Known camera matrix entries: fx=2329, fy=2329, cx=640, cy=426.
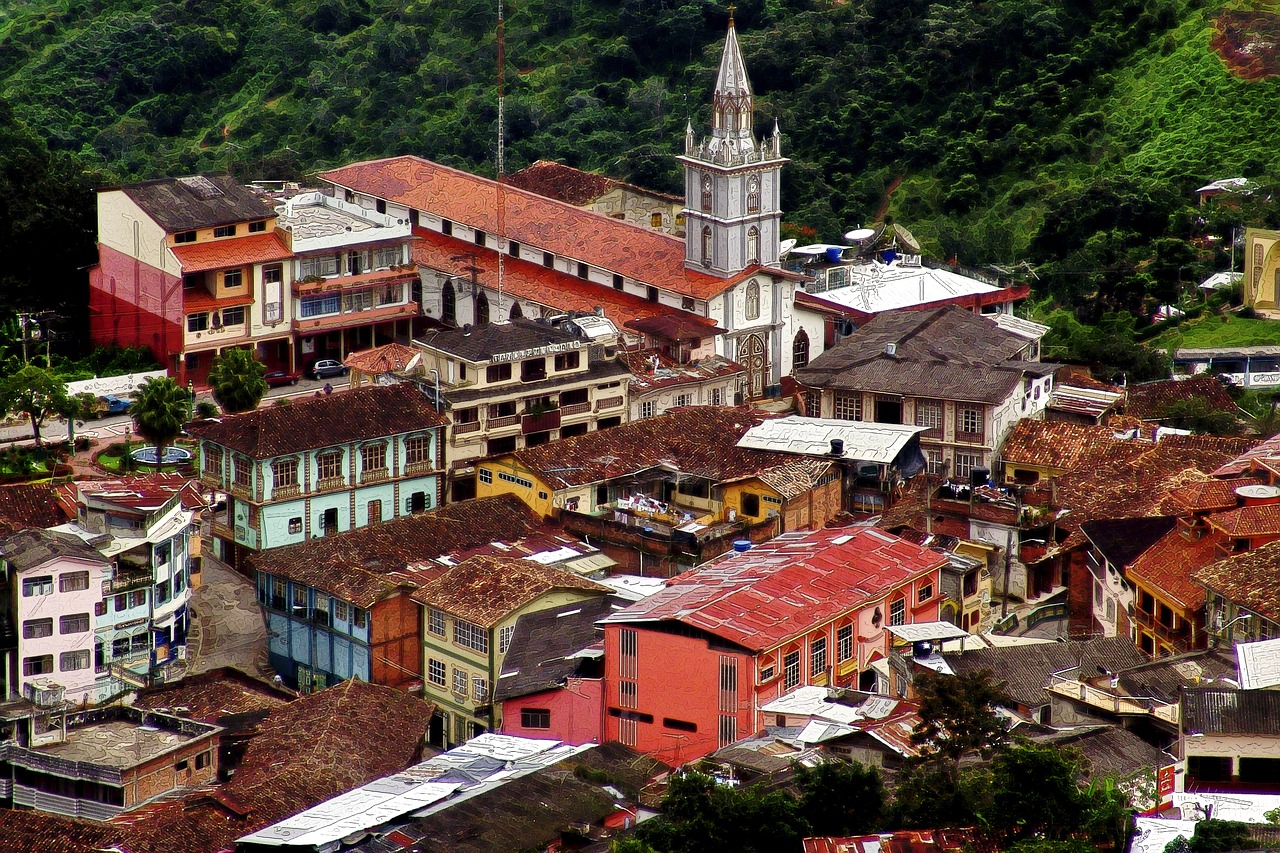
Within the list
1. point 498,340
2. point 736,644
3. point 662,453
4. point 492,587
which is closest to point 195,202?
point 498,340

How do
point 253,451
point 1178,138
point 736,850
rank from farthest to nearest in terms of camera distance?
point 1178,138, point 253,451, point 736,850

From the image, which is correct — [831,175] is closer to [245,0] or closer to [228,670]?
[245,0]

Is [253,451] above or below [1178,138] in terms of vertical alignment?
below

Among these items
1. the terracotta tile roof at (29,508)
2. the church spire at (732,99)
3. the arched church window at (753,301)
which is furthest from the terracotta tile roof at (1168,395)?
the terracotta tile roof at (29,508)

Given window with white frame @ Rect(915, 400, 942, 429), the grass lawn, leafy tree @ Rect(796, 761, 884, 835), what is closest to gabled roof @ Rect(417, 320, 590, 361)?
window with white frame @ Rect(915, 400, 942, 429)

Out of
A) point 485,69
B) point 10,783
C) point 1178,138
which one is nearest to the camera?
point 10,783

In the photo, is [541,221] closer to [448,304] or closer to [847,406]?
[448,304]

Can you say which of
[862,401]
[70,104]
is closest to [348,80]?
[70,104]
